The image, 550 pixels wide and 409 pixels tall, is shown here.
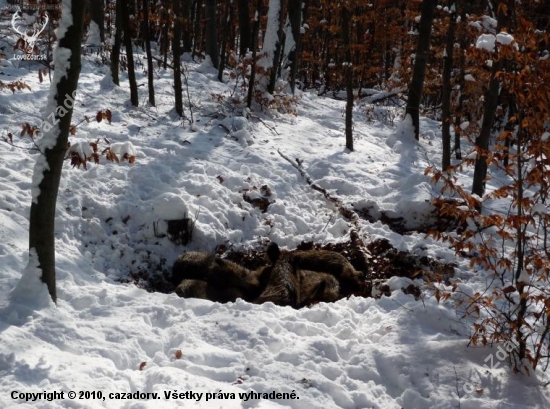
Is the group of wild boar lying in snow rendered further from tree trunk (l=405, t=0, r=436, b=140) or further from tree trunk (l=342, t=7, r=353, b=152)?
tree trunk (l=405, t=0, r=436, b=140)

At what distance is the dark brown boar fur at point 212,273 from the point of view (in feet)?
21.6

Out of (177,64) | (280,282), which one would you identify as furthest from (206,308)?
(177,64)

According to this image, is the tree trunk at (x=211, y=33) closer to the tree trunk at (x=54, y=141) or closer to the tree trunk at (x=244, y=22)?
the tree trunk at (x=244, y=22)

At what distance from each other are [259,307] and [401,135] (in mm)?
7916

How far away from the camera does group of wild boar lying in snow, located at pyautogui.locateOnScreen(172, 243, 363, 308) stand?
20.7 ft

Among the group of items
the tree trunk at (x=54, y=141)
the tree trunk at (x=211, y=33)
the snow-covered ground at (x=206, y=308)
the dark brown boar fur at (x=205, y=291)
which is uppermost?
the tree trunk at (x=211, y=33)

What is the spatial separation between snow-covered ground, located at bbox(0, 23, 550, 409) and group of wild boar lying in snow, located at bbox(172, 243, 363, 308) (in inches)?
20.1

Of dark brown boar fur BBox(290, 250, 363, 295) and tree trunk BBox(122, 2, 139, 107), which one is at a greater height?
tree trunk BBox(122, 2, 139, 107)

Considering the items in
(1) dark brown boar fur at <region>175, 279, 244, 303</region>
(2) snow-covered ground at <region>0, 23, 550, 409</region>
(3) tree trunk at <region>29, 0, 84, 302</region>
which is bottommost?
(1) dark brown boar fur at <region>175, 279, 244, 303</region>

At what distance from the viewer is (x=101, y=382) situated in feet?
12.9

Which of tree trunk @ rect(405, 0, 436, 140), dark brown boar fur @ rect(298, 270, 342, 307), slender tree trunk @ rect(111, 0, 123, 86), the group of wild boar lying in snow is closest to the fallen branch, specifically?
the group of wild boar lying in snow

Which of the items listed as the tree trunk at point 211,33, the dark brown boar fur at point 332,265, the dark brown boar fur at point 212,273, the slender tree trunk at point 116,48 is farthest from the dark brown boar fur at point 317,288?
the tree trunk at point 211,33

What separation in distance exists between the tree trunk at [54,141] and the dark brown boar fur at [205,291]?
5.84 feet

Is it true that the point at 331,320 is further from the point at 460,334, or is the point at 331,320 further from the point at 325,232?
the point at 325,232
